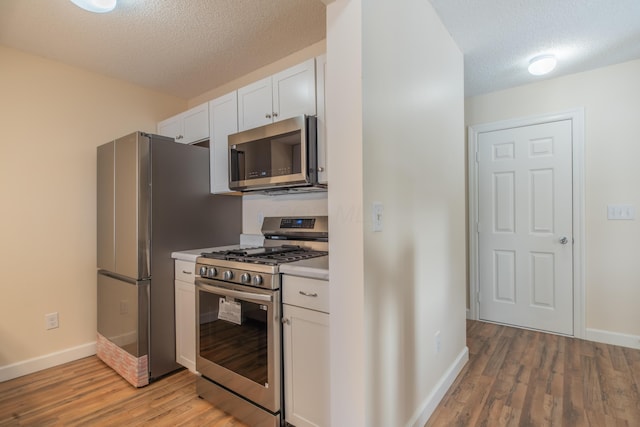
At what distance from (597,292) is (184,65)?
4134 millimetres

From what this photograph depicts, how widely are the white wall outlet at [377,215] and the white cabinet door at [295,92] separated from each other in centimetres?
91

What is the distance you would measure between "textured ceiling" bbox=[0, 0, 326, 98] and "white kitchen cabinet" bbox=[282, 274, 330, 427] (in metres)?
1.73

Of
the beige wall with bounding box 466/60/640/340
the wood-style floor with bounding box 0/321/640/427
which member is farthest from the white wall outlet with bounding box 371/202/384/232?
the beige wall with bounding box 466/60/640/340

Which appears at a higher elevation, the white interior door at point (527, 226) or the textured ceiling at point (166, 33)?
the textured ceiling at point (166, 33)

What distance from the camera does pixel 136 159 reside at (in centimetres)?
227

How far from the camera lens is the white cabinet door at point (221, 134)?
255 centimetres

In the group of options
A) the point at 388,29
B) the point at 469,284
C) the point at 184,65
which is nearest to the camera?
the point at 388,29

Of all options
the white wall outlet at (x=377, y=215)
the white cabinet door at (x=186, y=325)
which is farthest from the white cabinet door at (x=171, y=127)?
the white wall outlet at (x=377, y=215)

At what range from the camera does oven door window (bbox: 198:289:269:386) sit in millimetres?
1759

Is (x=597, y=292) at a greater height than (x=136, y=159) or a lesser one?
lesser

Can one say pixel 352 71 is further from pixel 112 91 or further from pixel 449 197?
pixel 112 91

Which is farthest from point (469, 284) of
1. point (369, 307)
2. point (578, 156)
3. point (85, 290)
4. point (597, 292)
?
point (85, 290)

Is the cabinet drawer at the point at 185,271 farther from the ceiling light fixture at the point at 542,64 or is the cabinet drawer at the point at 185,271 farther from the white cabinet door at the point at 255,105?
the ceiling light fixture at the point at 542,64

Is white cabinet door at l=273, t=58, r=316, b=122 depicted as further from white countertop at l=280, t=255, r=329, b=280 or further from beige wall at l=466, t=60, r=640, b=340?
beige wall at l=466, t=60, r=640, b=340
